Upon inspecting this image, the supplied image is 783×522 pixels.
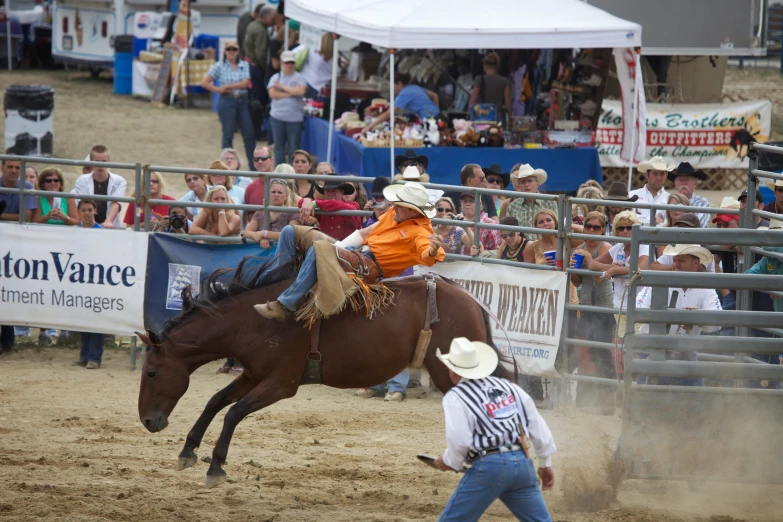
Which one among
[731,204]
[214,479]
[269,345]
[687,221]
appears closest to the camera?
[214,479]

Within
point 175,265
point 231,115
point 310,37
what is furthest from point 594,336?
point 310,37

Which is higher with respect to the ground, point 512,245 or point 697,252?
point 697,252

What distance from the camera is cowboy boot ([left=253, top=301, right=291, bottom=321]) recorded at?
7363 mm

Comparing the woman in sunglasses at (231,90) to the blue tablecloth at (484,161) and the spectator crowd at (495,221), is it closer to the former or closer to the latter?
the blue tablecloth at (484,161)

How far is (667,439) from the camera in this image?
23.9 feet

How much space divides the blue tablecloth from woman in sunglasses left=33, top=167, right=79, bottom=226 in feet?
15.8

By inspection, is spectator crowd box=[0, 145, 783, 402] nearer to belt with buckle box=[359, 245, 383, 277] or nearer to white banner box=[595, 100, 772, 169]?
belt with buckle box=[359, 245, 383, 277]

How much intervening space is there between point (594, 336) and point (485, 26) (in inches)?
240

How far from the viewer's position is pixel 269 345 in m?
7.51

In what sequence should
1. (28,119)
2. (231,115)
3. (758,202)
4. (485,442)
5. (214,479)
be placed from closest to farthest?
1. (485,442)
2. (214,479)
3. (758,202)
4. (231,115)
5. (28,119)

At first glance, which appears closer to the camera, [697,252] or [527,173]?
[697,252]

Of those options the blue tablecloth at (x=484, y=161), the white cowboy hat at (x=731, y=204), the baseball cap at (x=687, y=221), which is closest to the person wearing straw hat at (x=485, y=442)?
the baseball cap at (x=687, y=221)

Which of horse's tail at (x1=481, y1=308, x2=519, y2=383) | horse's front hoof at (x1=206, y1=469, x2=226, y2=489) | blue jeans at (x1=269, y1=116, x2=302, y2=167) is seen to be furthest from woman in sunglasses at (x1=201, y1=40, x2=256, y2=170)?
horse's front hoof at (x1=206, y1=469, x2=226, y2=489)

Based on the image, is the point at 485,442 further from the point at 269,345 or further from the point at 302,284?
the point at 269,345
